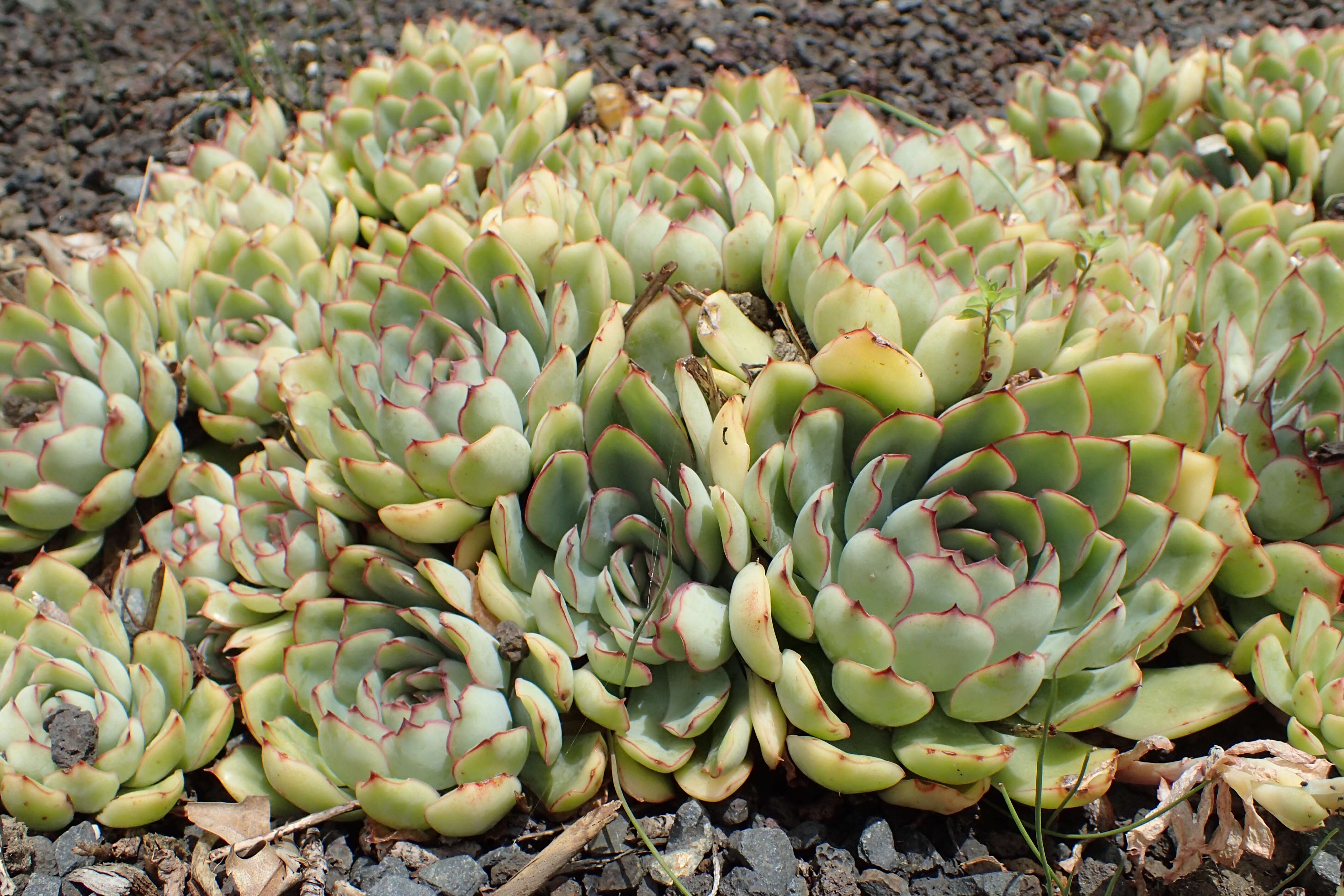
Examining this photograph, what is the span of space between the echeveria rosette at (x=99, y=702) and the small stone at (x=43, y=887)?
0.08 meters

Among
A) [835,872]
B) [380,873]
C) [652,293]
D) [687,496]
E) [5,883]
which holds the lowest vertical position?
[5,883]

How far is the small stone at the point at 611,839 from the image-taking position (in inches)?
57.7

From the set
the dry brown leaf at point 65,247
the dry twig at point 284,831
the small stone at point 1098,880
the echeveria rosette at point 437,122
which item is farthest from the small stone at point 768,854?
the dry brown leaf at point 65,247

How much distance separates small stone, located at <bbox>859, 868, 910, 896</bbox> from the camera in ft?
4.56

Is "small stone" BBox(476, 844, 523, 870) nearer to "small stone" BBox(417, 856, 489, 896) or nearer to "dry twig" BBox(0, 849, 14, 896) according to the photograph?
"small stone" BBox(417, 856, 489, 896)

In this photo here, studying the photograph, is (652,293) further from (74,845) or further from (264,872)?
(74,845)

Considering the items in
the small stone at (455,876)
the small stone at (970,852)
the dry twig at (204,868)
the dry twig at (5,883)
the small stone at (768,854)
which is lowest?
the dry twig at (5,883)

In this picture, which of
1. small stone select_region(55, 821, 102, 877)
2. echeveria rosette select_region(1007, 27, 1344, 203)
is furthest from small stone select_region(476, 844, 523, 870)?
echeveria rosette select_region(1007, 27, 1344, 203)

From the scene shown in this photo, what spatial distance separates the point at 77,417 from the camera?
1.90 metres

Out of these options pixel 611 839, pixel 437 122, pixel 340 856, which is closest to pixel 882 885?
pixel 611 839

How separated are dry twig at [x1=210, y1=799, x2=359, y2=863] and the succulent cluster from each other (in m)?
0.02

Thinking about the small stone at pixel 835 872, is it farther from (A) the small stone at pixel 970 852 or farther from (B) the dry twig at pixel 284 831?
(B) the dry twig at pixel 284 831

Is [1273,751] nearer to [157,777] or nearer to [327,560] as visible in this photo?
[327,560]

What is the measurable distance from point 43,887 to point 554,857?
80 centimetres
